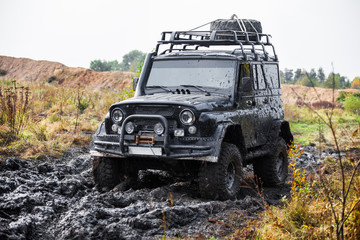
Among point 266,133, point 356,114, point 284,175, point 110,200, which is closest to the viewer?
point 110,200

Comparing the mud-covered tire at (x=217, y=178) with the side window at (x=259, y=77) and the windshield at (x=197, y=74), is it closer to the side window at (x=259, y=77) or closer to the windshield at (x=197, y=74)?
the windshield at (x=197, y=74)

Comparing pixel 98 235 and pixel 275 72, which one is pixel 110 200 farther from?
pixel 275 72

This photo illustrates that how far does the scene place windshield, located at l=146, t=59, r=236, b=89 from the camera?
27.5ft

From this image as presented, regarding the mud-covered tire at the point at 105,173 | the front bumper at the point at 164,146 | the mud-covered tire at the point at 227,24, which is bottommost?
the mud-covered tire at the point at 105,173

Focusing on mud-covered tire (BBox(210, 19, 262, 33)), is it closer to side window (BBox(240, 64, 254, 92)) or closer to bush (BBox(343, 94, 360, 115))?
side window (BBox(240, 64, 254, 92))

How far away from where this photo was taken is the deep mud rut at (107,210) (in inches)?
225

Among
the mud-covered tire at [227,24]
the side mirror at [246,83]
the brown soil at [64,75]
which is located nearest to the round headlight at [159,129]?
the side mirror at [246,83]

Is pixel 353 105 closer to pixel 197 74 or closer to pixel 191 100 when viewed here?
pixel 197 74

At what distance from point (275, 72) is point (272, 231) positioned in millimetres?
5906

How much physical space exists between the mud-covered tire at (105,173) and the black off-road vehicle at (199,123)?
0.05 ft

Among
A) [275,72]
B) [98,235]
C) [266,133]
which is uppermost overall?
[275,72]

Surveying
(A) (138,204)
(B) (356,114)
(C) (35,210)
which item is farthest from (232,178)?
(B) (356,114)

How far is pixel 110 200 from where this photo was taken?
7012 millimetres

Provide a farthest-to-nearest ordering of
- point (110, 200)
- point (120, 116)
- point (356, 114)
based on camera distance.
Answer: point (356, 114), point (120, 116), point (110, 200)
